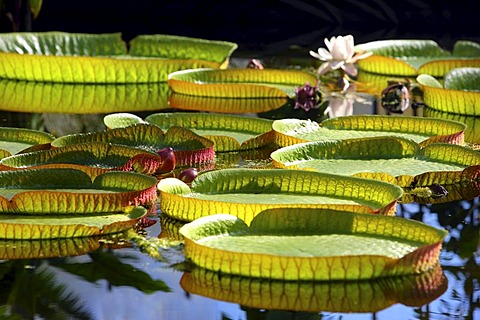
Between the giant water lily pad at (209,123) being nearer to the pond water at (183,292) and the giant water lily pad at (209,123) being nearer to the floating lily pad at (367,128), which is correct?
the floating lily pad at (367,128)

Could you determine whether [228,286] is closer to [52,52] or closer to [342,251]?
→ [342,251]

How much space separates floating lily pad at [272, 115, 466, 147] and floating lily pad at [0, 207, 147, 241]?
1.10m

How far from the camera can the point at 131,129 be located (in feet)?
12.7

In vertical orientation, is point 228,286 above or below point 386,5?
below

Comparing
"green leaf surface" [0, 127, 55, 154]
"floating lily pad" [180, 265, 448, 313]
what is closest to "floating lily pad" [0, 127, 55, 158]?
"green leaf surface" [0, 127, 55, 154]

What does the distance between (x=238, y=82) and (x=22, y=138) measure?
1780 mm

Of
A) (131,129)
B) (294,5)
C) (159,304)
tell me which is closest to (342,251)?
(159,304)

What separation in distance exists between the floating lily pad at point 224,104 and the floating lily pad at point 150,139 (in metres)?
1.09

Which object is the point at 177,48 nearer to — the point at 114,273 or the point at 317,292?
the point at 114,273

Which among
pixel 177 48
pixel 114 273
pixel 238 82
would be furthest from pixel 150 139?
pixel 177 48

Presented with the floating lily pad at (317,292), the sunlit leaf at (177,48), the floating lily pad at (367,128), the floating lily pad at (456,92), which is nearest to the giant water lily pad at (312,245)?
the floating lily pad at (317,292)

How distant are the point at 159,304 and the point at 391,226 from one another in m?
0.61

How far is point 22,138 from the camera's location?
3.94 meters

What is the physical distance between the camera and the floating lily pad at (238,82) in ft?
17.2
